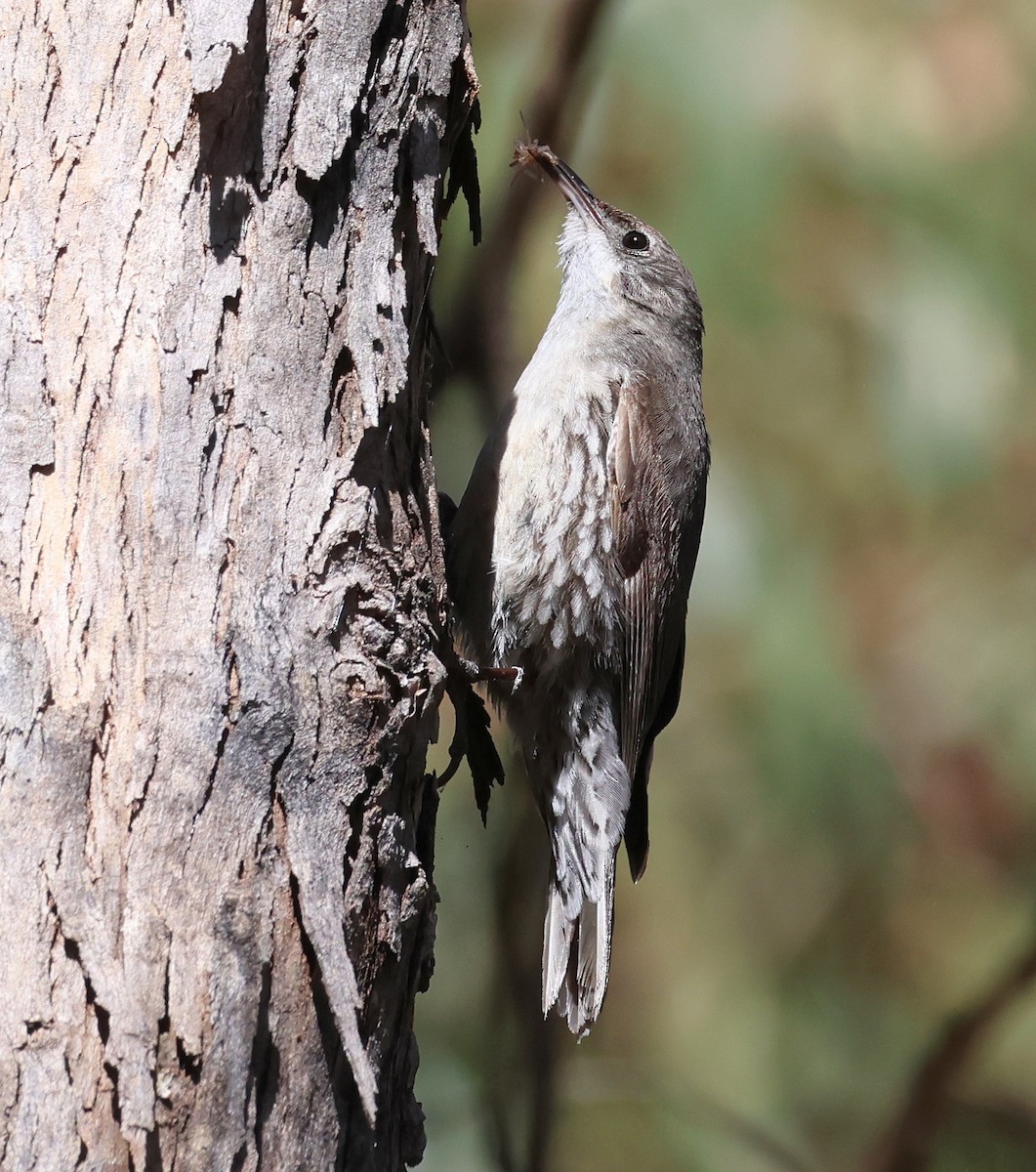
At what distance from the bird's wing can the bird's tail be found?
19 centimetres

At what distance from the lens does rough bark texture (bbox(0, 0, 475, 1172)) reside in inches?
79.0

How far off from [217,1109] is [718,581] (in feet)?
8.77

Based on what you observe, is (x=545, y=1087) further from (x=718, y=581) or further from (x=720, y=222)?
(x=720, y=222)

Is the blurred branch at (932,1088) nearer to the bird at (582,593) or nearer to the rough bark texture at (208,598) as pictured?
the bird at (582,593)

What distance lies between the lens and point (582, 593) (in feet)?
11.4

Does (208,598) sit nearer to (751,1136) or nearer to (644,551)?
(644,551)

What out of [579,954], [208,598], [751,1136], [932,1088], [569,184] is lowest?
[751,1136]

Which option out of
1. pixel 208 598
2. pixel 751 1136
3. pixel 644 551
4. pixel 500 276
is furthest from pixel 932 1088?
pixel 208 598

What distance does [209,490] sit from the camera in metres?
2.17

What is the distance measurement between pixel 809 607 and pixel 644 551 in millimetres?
1086

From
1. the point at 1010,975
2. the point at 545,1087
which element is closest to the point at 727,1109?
the point at 545,1087

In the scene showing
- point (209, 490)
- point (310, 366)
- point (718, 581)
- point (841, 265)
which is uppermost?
point (841, 265)

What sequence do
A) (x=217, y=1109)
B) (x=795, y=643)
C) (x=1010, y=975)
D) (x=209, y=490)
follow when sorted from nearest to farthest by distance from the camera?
(x=217, y=1109) → (x=209, y=490) → (x=1010, y=975) → (x=795, y=643)

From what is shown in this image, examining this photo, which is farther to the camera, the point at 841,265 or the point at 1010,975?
the point at 841,265
